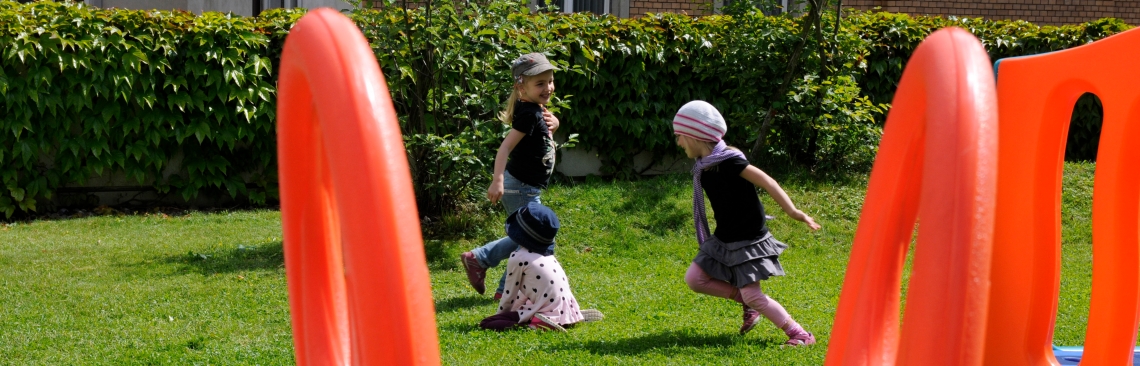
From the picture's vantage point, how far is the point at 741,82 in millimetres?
10031

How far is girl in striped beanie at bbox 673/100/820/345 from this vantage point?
4961 millimetres

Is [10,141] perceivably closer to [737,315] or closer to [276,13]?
[276,13]

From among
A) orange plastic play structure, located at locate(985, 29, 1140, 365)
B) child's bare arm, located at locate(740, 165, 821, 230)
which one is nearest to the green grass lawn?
child's bare arm, located at locate(740, 165, 821, 230)

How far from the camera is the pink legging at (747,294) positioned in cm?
492

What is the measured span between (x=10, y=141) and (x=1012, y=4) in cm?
1295

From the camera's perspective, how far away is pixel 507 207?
20.1 ft

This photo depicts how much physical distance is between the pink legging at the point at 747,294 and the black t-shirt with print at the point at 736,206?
0.73 feet

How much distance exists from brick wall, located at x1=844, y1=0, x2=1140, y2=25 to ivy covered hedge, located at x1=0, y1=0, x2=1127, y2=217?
3.06 metres

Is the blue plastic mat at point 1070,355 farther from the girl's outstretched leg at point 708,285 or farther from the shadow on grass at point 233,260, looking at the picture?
the shadow on grass at point 233,260

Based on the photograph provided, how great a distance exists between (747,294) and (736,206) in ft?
1.49

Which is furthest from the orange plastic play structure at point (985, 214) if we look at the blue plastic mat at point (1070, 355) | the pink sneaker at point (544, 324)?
the pink sneaker at point (544, 324)

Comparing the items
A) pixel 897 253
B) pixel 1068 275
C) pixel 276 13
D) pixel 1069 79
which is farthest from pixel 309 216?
pixel 276 13

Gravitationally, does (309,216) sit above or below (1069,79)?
below

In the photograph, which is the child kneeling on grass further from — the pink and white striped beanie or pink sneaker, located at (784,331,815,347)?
pink sneaker, located at (784,331,815,347)
